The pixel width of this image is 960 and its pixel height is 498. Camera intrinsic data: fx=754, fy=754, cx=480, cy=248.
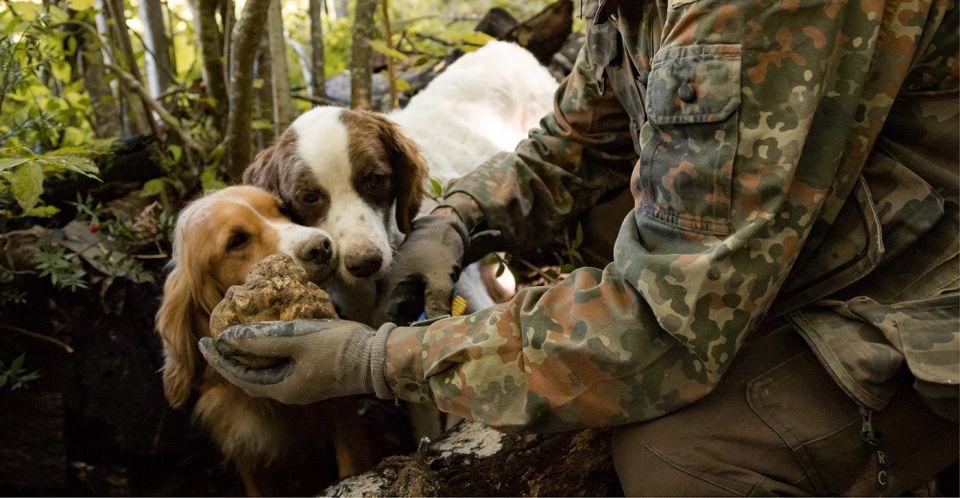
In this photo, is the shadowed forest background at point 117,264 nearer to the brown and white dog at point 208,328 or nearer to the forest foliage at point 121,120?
the forest foliage at point 121,120

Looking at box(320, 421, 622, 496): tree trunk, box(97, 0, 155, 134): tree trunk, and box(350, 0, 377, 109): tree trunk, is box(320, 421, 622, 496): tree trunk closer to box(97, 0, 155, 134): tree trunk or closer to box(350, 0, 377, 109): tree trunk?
box(350, 0, 377, 109): tree trunk

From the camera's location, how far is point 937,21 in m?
1.70

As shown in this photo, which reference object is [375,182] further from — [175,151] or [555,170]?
[175,151]

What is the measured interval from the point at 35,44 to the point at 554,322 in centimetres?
224

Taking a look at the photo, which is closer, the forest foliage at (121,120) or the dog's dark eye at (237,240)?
the dog's dark eye at (237,240)

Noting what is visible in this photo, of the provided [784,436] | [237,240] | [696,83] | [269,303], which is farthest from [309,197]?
[784,436]

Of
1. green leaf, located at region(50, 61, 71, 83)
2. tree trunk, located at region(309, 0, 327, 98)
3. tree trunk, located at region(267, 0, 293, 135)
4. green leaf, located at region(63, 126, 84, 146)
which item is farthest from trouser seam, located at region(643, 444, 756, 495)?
green leaf, located at region(50, 61, 71, 83)

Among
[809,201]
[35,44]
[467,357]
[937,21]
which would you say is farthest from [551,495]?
[35,44]

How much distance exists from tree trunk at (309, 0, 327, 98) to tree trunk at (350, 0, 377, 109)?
0.60m

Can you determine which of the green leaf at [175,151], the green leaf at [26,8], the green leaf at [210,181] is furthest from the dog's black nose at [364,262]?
the green leaf at [175,151]

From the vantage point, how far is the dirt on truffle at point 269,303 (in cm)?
211

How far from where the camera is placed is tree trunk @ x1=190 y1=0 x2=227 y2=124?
11.8ft

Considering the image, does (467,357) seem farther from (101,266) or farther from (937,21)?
(101,266)

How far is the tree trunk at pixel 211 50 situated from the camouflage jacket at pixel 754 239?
2.38m
